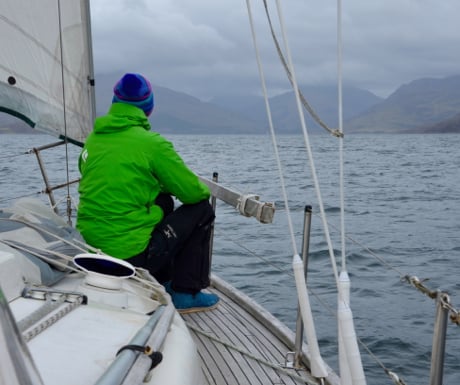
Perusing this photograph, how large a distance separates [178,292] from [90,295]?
1697 millimetres

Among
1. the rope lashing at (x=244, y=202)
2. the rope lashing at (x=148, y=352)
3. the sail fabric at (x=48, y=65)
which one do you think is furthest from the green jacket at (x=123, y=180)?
the rope lashing at (x=148, y=352)

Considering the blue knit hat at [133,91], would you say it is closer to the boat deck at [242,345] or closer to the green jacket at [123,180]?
the green jacket at [123,180]

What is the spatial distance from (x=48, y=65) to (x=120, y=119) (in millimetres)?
1144

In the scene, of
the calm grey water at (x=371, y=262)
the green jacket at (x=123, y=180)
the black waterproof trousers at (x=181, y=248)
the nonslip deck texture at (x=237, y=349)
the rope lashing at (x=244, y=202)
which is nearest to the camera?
the nonslip deck texture at (x=237, y=349)

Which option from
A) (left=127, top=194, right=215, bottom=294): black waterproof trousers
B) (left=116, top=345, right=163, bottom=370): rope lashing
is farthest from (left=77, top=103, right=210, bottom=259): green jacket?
(left=116, top=345, right=163, bottom=370): rope lashing

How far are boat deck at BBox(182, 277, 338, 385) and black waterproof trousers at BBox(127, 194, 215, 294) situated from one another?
249mm

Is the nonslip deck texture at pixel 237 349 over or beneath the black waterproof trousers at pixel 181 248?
beneath

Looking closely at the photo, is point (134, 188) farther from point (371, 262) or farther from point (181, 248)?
point (371, 262)

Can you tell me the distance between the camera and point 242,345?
315cm

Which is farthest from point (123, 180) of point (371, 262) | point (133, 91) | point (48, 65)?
point (371, 262)

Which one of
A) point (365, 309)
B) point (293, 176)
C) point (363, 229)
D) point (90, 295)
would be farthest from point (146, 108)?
point (293, 176)

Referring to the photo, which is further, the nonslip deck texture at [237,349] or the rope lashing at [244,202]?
the rope lashing at [244,202]

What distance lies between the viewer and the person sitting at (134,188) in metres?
2.92

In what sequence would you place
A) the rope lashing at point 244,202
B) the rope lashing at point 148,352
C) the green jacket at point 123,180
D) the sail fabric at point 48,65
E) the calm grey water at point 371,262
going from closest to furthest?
1. the rope lashing at point 148,352
2. the green jacket at point 123,180
3. the rope lashing at point 244,202
4. the sail fabric at point 48,65
5. the calm grey water at point 371,262
